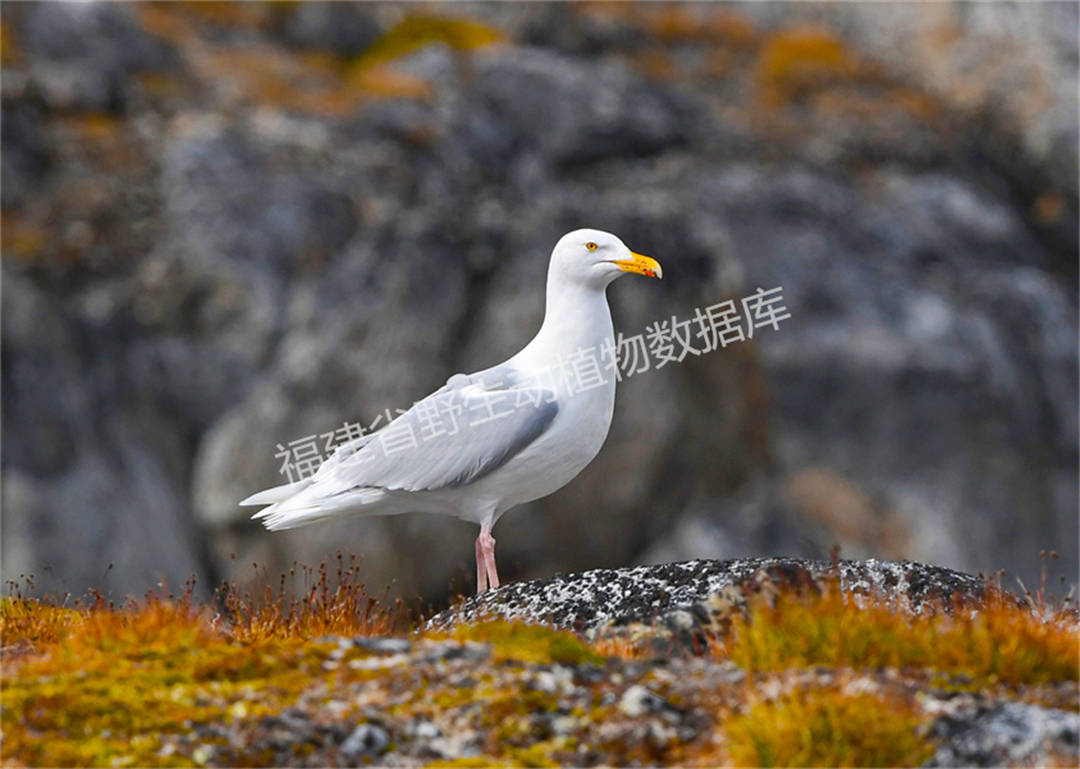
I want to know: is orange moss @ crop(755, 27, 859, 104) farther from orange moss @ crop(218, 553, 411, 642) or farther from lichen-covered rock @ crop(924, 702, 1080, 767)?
lichen-covered rock @ crop(924, 702, 1080, 767)

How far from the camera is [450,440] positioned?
10695 millimetres

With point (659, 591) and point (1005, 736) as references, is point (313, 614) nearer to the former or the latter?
point (659, 591)

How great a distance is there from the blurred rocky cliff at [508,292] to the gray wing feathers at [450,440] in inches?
446

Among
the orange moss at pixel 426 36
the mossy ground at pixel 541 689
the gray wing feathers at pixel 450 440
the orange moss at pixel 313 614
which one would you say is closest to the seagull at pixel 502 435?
the gray wing feathers at pixel 450 440

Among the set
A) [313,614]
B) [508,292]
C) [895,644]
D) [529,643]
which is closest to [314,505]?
[313,614]

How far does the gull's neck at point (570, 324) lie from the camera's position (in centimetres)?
1092

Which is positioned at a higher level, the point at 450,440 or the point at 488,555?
the point at 450,440

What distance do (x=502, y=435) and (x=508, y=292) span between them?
15699 mm

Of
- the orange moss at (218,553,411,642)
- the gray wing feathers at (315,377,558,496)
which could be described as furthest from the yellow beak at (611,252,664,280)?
the orange moss at (218,553,411,642)

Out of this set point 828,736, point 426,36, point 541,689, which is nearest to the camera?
point 828,736

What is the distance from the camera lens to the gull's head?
11.0 m

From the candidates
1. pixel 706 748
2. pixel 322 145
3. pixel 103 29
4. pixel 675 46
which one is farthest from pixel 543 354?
pixel 675 46

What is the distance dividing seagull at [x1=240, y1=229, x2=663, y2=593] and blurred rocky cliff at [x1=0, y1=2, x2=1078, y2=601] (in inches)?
442

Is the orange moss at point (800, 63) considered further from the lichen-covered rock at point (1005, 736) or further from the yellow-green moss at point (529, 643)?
the lichen-covered rock at point (1005, 736)
